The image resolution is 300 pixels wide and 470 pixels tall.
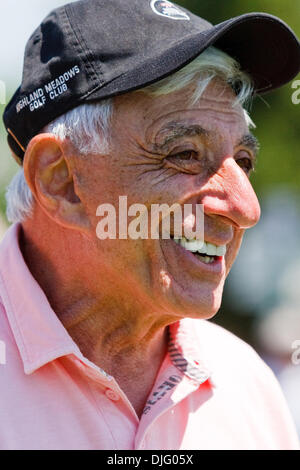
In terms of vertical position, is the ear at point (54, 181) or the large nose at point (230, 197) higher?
the ear at point (54, 181)

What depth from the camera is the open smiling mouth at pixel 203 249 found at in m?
2.00

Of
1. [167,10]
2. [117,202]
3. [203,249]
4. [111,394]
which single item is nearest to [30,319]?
[111,394]

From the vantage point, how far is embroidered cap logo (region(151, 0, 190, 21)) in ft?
6.77

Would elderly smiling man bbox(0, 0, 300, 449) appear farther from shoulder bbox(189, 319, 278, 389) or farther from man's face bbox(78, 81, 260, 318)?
shoulder bbox(189, 319, 278, 389)

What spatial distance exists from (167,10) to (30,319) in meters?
1.01

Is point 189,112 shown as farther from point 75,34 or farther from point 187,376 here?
point 187,376

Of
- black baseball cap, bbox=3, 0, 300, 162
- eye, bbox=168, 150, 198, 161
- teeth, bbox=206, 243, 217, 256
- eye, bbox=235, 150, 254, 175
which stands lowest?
teeth, bbox=206, 243, 217, 256

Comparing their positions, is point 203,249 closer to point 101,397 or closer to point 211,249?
point 211,249

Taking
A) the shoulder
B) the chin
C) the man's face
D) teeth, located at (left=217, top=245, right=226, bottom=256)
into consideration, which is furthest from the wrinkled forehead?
the shoulder

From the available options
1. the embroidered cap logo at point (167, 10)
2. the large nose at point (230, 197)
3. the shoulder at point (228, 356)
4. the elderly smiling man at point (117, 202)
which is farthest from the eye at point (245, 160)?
the shoulder at point (228, 356)

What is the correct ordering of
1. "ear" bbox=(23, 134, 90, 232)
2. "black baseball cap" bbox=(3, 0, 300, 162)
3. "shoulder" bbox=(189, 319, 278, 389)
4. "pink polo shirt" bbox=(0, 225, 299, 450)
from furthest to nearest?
"shoulder" bbox=(189, 319, 278, 389)
"ear" bbox=(23, 134, 90, 232)
"black baseball cap" bbox=(3, 0, 300, 162)
"pink polo shirt" bbox=(0, 225, 299, 450)

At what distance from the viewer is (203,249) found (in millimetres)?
2027

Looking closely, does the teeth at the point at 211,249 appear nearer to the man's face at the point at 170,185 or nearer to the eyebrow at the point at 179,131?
the man's face at the point at 170,185
